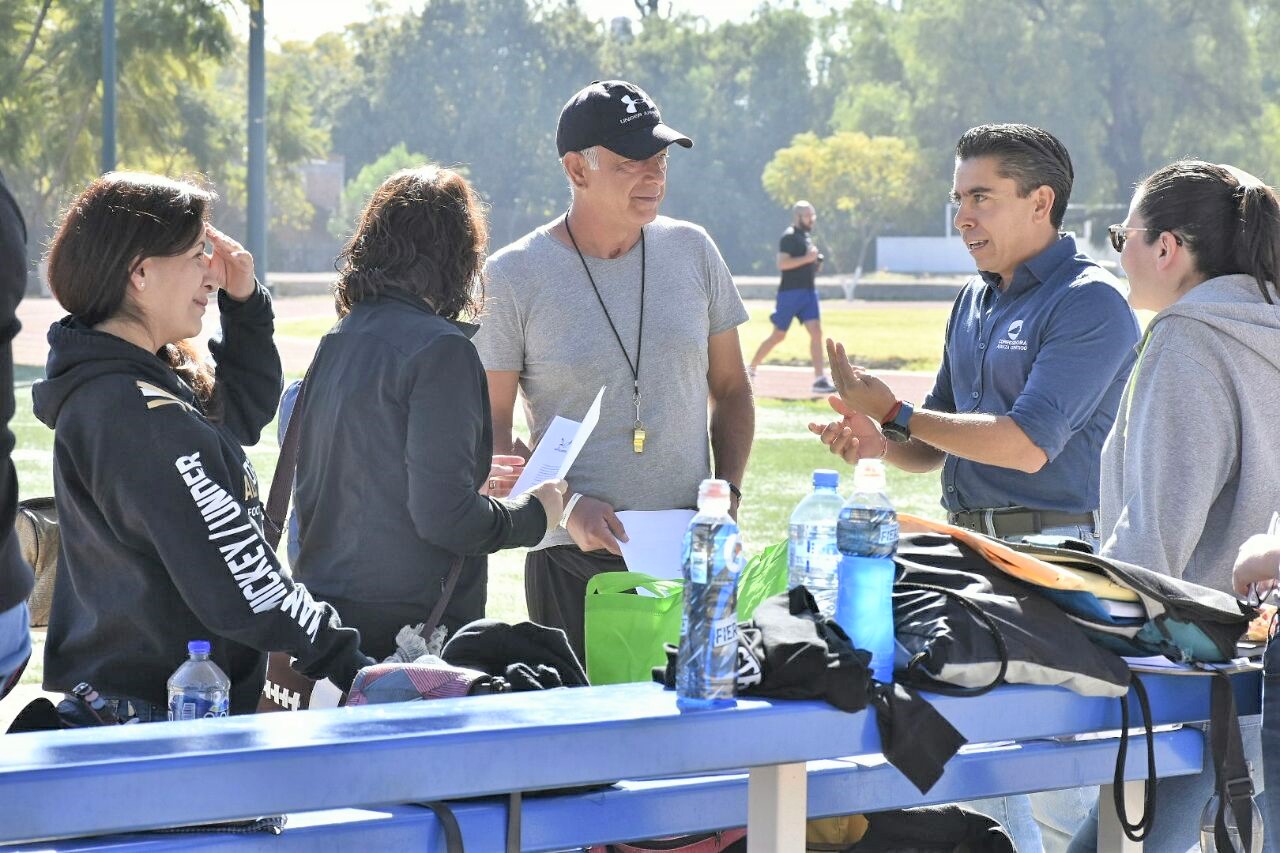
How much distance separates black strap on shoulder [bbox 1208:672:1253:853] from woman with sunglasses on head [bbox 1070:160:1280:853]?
18 centimetres

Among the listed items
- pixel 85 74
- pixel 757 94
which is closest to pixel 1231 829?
pixel 85 74

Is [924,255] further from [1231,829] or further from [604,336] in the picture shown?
[1231,829]

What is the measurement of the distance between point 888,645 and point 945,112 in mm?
72416

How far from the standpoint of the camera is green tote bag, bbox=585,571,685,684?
10.2 ft

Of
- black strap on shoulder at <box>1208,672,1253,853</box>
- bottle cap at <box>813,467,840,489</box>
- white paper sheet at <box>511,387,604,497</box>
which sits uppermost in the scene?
bottle cap at <box>813,467,840,489</box>

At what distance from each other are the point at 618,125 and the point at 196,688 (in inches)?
79.5

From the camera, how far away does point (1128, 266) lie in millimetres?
3424

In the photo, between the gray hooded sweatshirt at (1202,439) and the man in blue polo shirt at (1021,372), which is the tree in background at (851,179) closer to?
the man in blue polo shirt at (1021,372)

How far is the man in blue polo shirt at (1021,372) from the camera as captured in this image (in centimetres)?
382

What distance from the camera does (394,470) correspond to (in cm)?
316

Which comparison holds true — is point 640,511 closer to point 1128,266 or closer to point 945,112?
point 1128,266

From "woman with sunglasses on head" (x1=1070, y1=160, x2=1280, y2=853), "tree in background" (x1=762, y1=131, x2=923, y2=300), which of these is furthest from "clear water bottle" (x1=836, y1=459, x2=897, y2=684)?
"tree in background" (x1=762, y1=131, x2=923, y2=300)

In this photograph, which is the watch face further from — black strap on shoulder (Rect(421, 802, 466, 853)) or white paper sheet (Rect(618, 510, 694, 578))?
black strap on shoulder (Rect(421, 802, 466, 853))

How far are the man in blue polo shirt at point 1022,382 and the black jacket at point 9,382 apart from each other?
6.63ft
